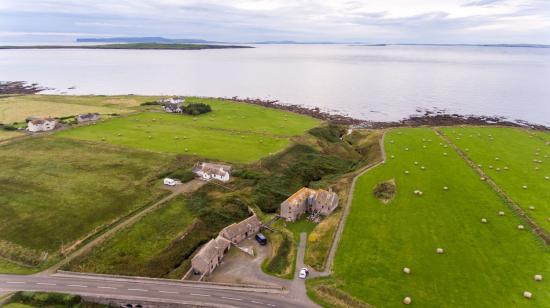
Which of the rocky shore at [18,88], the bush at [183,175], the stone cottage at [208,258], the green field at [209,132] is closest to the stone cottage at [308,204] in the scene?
the stone cottage at [208,258]

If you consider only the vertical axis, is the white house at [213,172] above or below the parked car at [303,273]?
above

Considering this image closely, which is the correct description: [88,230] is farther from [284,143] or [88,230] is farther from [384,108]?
[384,108]

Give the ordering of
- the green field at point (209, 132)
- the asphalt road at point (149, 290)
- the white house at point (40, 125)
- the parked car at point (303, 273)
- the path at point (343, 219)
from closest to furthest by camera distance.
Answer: the asphalt road at point (149, 290) < the parked car at point (303, 273) < the path at point (343, 219) < the green field at point (209, 132) < the white house at point (40, 125)

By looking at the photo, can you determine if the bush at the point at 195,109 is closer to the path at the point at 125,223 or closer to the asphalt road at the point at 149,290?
the path at the point at 125,223

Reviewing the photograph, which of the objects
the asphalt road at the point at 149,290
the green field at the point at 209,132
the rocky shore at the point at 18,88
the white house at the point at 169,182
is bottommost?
the asphalt road at the point at 149,290

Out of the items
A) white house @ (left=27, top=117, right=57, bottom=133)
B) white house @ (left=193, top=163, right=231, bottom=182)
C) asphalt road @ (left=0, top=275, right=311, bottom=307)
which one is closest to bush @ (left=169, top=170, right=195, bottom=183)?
white house @ (left=193, top=163, right=231, bottom=182)

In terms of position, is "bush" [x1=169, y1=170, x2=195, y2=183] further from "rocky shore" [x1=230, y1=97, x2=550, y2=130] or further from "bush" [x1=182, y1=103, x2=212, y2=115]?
"rocky shore" [x1=230, y1=97, x2=550, y2=130]

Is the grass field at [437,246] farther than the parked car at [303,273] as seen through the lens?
No

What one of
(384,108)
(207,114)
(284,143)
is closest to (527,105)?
(384,108)

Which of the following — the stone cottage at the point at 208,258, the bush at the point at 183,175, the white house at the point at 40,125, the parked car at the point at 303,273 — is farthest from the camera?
the white house at the point at 40,125
